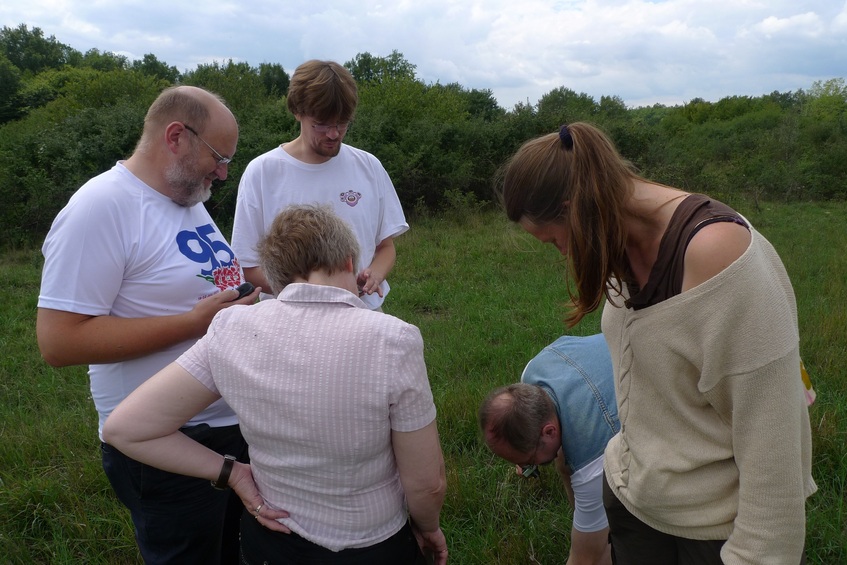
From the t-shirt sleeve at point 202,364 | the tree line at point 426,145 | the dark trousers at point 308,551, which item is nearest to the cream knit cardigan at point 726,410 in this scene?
the dark trousers at point 308,551

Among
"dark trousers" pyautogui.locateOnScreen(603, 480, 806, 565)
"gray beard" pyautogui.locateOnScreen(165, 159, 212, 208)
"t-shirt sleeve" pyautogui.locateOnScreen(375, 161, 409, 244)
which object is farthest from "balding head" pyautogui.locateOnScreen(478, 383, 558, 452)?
"gray beard" pyautogui.locateOnScreen(165, 159, 212, 208)

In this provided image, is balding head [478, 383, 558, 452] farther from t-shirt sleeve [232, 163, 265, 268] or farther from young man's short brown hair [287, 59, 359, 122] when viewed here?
young man's short brown hair [287, 59, 359, 122]

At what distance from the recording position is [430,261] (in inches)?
347

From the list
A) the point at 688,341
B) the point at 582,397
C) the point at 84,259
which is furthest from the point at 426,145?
the point at 688,341

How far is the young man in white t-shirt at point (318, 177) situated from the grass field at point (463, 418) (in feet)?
2.31

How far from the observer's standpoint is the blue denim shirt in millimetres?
2363

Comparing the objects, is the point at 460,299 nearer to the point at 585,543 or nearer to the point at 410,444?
the point at 585,543

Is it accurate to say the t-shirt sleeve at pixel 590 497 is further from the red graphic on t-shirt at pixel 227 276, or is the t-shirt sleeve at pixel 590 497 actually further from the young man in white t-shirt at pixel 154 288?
the red graphic on t-shirt at pixel 227 276

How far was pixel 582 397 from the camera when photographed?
2418 mm

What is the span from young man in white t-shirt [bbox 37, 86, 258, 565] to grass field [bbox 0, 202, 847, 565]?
3.76 ft

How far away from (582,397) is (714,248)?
1.24m

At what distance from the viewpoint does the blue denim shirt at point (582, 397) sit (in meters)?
2.36

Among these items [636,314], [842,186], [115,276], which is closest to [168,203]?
[115,276]

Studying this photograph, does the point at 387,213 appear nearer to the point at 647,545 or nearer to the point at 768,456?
the point at 647,545
